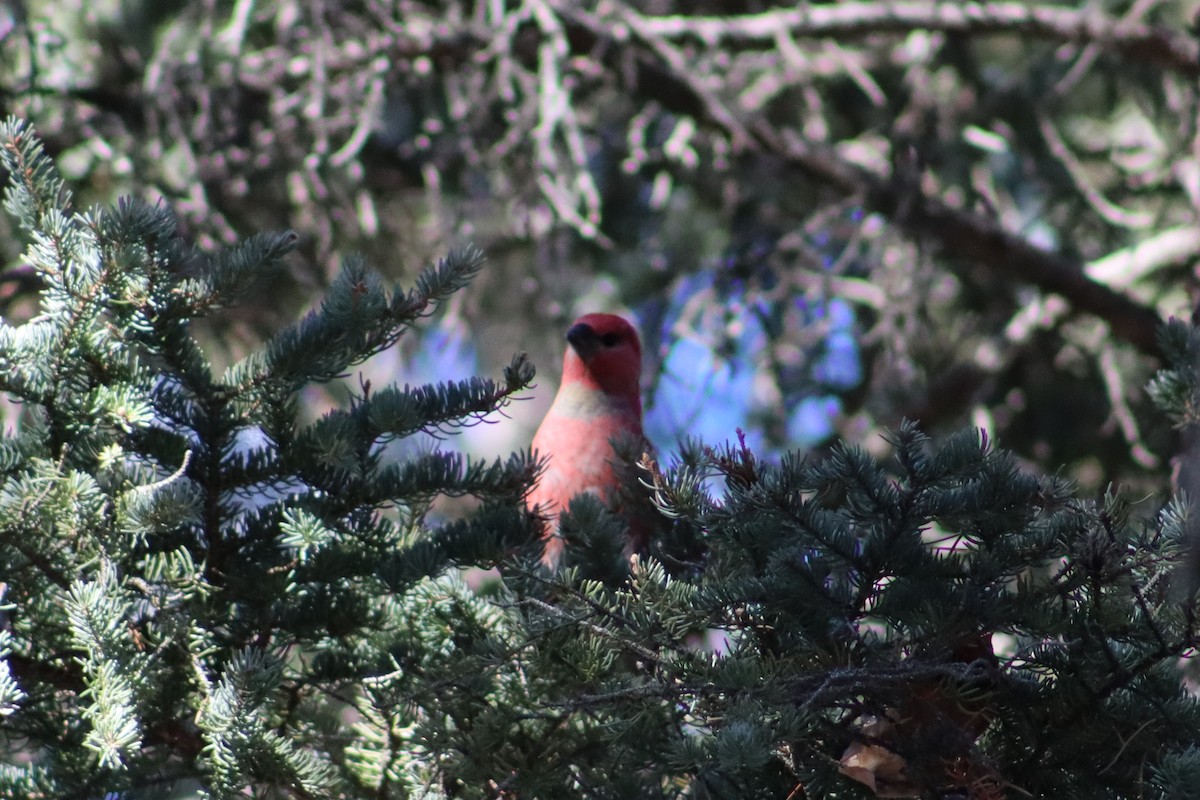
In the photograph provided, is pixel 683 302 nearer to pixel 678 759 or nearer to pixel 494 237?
pixel 494 237

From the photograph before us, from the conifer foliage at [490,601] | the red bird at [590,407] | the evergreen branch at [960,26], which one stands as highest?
the evergreen branch at [960,26]

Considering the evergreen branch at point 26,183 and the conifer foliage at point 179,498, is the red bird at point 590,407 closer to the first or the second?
the conifer foliage at point 179,498

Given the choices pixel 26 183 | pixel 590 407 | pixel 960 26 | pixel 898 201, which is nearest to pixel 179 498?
pixel 26 183

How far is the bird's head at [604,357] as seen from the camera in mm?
4336

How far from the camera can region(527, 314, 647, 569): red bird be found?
12.3 ft

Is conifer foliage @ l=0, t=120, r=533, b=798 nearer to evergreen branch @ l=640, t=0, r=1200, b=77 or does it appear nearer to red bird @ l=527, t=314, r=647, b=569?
red bird @ l=527, t=314, r=647, b=569

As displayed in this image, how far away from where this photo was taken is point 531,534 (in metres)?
2.29

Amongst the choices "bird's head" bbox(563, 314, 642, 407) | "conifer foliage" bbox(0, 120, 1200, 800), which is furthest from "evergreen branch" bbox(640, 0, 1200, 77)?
"conifer foliage" bbox(0, 120, 1200, 800)

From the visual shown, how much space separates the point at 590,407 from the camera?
4.20 metres

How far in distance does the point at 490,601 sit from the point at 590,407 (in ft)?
6.35

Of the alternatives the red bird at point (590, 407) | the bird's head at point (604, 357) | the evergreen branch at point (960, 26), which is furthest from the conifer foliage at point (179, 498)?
the evergreen branch at point (960, 26)

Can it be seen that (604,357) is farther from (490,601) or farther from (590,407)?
(490,601)

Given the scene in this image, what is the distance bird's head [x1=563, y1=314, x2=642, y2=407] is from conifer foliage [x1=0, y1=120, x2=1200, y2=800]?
6.77 ft

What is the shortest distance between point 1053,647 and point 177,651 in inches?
54.9
